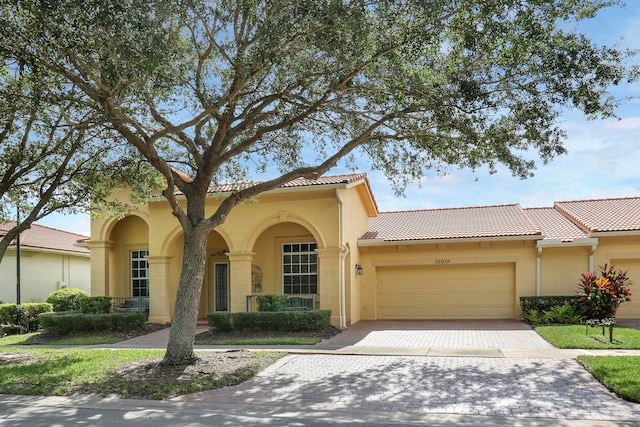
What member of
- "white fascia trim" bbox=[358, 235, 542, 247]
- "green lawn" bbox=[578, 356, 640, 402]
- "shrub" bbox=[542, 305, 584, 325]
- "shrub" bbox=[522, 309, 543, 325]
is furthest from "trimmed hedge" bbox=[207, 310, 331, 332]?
Result: "green lawn" bbox=[578, 356, 640, 402]

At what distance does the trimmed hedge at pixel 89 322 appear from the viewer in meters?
17.2

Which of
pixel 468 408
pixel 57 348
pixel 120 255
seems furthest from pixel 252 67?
pixel 120 255

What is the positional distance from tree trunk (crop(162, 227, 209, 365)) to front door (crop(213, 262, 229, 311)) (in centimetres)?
992

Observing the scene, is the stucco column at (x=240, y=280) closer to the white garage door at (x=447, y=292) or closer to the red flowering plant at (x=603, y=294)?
the white garage door at (x=447, y=292)

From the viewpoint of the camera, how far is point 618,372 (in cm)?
917

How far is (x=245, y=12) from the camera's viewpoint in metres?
9.31

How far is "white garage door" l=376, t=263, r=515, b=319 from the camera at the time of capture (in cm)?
1917

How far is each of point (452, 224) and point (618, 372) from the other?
39.7 feet

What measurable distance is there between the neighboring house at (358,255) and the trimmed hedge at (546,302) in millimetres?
752

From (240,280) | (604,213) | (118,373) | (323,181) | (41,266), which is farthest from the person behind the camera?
(41,266)

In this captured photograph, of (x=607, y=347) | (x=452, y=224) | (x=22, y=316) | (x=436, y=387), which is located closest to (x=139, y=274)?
(x=22, y=316)

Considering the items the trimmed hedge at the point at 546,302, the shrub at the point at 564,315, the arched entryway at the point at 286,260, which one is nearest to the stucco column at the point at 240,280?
the arched entryway at the point at 286,260

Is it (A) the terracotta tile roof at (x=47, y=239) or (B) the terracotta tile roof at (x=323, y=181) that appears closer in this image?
(B) the terracotta tile roof at (x=323, y=181)

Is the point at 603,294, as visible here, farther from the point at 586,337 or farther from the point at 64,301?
the point at 64,301
